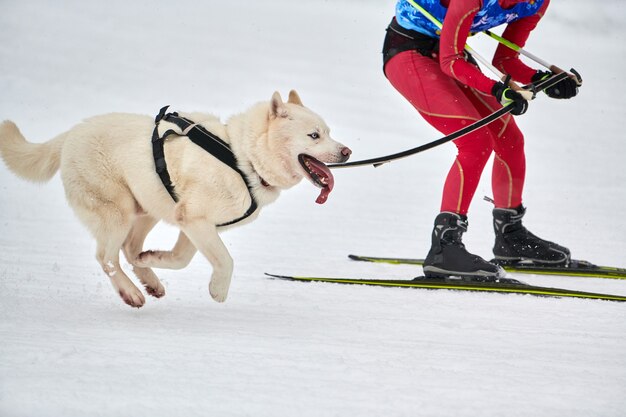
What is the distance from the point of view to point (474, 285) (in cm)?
400

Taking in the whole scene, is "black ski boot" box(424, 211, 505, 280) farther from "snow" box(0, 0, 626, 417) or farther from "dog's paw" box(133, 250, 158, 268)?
"dog's paw" box(133, 250, 158, 268)

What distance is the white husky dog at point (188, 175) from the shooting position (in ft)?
11.5

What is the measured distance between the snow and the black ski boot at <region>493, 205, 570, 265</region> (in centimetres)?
22

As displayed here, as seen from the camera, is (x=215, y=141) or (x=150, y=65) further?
(x=150, y=65)

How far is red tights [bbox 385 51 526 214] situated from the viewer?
13.7 feet

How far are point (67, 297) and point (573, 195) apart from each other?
614 cm

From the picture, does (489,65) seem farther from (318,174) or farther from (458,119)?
(318,174)

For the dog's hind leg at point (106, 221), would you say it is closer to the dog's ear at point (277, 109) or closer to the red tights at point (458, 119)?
the dog's ear at point (277, 109)

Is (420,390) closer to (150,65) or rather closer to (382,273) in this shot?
(382,273)

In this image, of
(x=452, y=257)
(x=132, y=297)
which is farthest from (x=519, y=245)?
(x=132, y=297)

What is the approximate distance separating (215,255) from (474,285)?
1.48 metres

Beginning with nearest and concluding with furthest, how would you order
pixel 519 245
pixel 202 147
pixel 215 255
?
pixel 215 255
pixel 202 147
pixel 519 245

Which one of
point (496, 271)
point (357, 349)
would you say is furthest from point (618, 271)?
point (357, 349)

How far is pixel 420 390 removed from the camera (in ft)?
7.62
